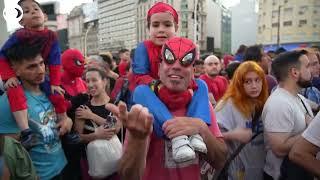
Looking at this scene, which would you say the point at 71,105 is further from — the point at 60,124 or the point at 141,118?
the point at 141,118

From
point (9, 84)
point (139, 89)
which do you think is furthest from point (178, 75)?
point (9, 84)

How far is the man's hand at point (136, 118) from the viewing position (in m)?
1.58

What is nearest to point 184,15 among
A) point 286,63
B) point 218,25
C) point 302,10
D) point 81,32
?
point 218,25

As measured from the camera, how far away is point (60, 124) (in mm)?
2982

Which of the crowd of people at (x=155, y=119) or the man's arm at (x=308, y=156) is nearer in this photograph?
the crowd of people at (x=155, y=119)

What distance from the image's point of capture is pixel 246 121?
10.8 ft

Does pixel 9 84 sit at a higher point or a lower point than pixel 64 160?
higher

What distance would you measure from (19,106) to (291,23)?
57.0 m

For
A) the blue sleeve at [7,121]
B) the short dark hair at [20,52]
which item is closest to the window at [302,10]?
the short dark hair at [20,52]

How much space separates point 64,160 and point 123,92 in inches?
34.6

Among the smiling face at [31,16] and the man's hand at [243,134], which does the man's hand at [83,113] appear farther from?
the man's hand at [243,134]

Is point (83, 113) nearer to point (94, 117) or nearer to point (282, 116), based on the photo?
point (94, 117)

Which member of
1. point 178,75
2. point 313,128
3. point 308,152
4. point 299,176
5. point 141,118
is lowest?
point 299,176

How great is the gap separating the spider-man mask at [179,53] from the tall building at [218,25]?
6068cm
